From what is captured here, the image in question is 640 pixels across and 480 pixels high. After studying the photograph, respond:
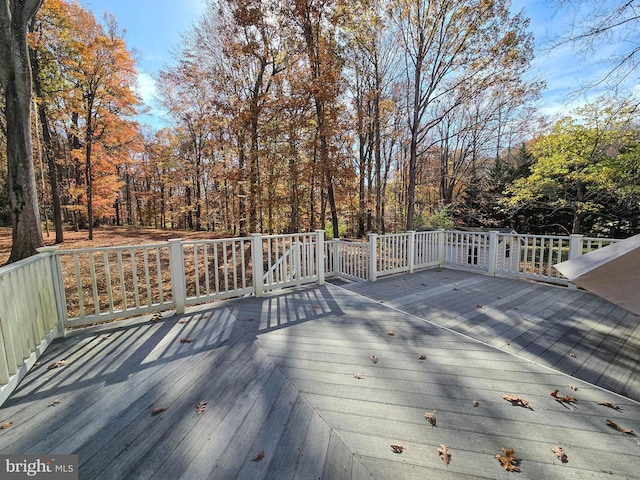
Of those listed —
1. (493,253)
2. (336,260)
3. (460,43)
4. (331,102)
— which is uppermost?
(460,43)

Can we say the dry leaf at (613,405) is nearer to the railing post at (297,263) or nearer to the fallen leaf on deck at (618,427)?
the fallen leaf on deck at (618,427)

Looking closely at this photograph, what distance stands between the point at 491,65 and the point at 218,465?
9063mm

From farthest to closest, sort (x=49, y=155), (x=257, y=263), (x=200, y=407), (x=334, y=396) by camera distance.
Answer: (x=49, y=155), (x=257, y=263), (x=334, y=396), (x=200, y=407)

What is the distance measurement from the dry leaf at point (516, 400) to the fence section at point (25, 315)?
3360 mm

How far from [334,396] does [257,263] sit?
2.47 metres

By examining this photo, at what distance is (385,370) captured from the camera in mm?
2145

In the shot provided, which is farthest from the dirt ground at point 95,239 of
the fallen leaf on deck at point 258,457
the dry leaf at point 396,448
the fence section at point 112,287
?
the dry leaf at point 396,448

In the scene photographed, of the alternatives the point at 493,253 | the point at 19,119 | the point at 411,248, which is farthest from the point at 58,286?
the point at 493,253

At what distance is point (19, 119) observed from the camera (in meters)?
3.68

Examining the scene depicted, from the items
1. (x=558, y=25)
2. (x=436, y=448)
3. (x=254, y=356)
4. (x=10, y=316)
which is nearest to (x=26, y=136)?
(x=10, y=316)

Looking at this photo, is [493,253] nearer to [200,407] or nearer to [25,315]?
[200,407]

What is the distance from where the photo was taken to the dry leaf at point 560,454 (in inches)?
53.4

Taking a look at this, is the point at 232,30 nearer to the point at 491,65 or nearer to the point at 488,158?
the point at 491,65

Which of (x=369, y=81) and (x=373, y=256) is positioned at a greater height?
(x=369, y=81)
